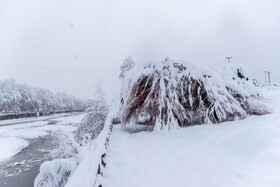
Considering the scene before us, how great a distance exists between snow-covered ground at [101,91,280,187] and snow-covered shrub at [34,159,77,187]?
3.08 ft

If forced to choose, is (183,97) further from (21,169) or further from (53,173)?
(21,169)

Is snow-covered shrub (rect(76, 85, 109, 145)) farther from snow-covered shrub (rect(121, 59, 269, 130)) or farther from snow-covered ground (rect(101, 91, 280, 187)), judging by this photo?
snow-covered ground (rect(101, 91, 280, 187))

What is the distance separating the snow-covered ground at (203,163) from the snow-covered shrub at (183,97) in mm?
2173

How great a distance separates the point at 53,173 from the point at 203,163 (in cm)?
308

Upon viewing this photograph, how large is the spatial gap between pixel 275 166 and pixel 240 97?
5021 millimetres

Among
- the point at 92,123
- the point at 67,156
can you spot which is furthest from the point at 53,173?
the point at 92,123

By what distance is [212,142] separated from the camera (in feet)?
13.8

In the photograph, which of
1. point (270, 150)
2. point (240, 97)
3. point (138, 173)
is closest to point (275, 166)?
point (270, 150)

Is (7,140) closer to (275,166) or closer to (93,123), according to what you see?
(93,123)

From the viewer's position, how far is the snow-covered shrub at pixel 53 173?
3.73m

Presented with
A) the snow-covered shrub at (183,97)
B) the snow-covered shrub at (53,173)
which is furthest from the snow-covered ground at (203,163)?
the snow-covered shrub at (183,97)

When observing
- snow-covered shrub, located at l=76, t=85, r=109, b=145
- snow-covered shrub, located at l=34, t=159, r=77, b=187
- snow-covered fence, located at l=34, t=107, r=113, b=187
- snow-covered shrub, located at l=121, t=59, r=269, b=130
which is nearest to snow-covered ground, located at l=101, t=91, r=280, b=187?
snow-covered fence, located at l=34, t=107, r=113, b=187

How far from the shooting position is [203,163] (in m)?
3.30

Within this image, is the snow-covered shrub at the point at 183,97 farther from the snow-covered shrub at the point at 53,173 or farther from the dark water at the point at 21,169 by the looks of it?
the dark water at the point at 21,169
